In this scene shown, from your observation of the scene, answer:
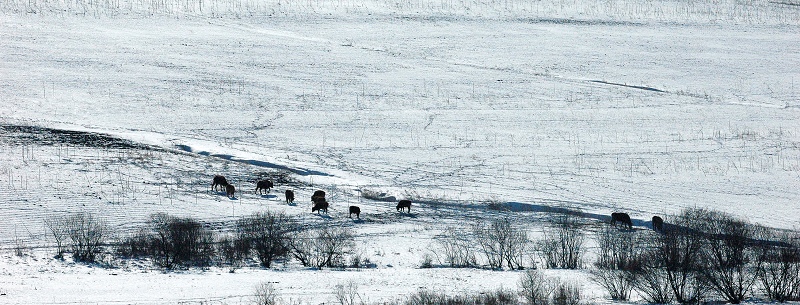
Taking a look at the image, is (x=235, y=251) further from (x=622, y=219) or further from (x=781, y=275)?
(x=781, y=275)

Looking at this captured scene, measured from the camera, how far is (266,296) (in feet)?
76.9

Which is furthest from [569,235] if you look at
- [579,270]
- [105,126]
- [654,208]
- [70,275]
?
[105,126]

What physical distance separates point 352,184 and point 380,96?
54.3 ft

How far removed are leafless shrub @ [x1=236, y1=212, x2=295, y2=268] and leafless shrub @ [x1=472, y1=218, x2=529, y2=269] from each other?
240 inches

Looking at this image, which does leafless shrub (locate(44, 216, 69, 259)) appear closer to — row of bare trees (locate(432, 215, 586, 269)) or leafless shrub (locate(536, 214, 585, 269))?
row of bare trees (locate(432, 215, 586, 269))

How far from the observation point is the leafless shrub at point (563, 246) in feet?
101

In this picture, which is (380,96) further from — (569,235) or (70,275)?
(70,275)

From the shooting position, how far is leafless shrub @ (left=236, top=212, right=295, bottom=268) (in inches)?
1169

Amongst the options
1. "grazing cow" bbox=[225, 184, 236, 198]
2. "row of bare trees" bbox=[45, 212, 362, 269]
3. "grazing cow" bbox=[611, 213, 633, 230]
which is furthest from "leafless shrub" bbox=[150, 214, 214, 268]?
"grazing cow" bbox=[611, 213, 633, 230]

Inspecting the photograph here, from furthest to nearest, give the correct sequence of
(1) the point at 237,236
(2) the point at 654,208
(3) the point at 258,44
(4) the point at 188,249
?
(3) the point at 258,44 → (2) the point at 654,208 → (1) the point at 237,236 → (4) the point at 188,249

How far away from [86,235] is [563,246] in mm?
14253

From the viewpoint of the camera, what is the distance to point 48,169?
3772 centimetres

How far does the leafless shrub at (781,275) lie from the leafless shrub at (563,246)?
544cm

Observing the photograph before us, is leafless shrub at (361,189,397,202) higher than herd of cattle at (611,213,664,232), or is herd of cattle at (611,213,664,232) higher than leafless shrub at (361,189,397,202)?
leafless shrub at (361,189,397,202)
